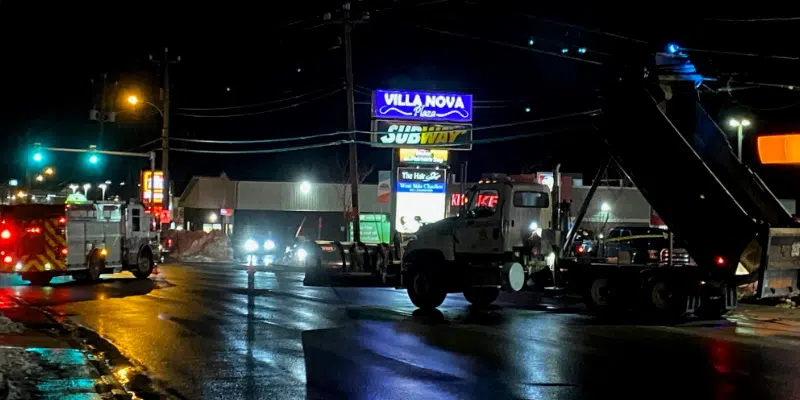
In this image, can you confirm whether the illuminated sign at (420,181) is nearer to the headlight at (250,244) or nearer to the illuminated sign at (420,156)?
the illuminated sign at (420,156)

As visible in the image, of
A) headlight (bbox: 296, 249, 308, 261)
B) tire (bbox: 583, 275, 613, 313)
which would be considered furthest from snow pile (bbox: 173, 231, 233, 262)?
tire (bbox: 583, 275, 613, 313)

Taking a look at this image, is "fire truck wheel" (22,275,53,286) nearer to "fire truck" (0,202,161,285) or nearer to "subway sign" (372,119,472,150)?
"fire truck" (0,202,161,285)

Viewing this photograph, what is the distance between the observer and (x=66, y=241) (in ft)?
83.3

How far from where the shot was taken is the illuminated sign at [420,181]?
35625 millimetres

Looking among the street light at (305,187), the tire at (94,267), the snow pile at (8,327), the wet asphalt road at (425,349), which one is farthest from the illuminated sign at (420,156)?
the snow pile at (8,327)

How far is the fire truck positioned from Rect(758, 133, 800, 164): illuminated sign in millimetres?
19068

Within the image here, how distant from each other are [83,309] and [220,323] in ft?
13.9

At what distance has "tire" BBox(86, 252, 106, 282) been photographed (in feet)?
86.8

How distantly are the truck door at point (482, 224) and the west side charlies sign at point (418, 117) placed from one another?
16.7 meters

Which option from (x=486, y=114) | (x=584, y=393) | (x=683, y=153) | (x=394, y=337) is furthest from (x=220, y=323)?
(x=486, y=114)

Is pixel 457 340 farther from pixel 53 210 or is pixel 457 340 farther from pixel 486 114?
pixel 486 114

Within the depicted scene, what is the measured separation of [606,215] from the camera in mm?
53562

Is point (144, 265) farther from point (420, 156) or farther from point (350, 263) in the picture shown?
point (420, 156)

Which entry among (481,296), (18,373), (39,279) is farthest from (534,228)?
(39,279)
